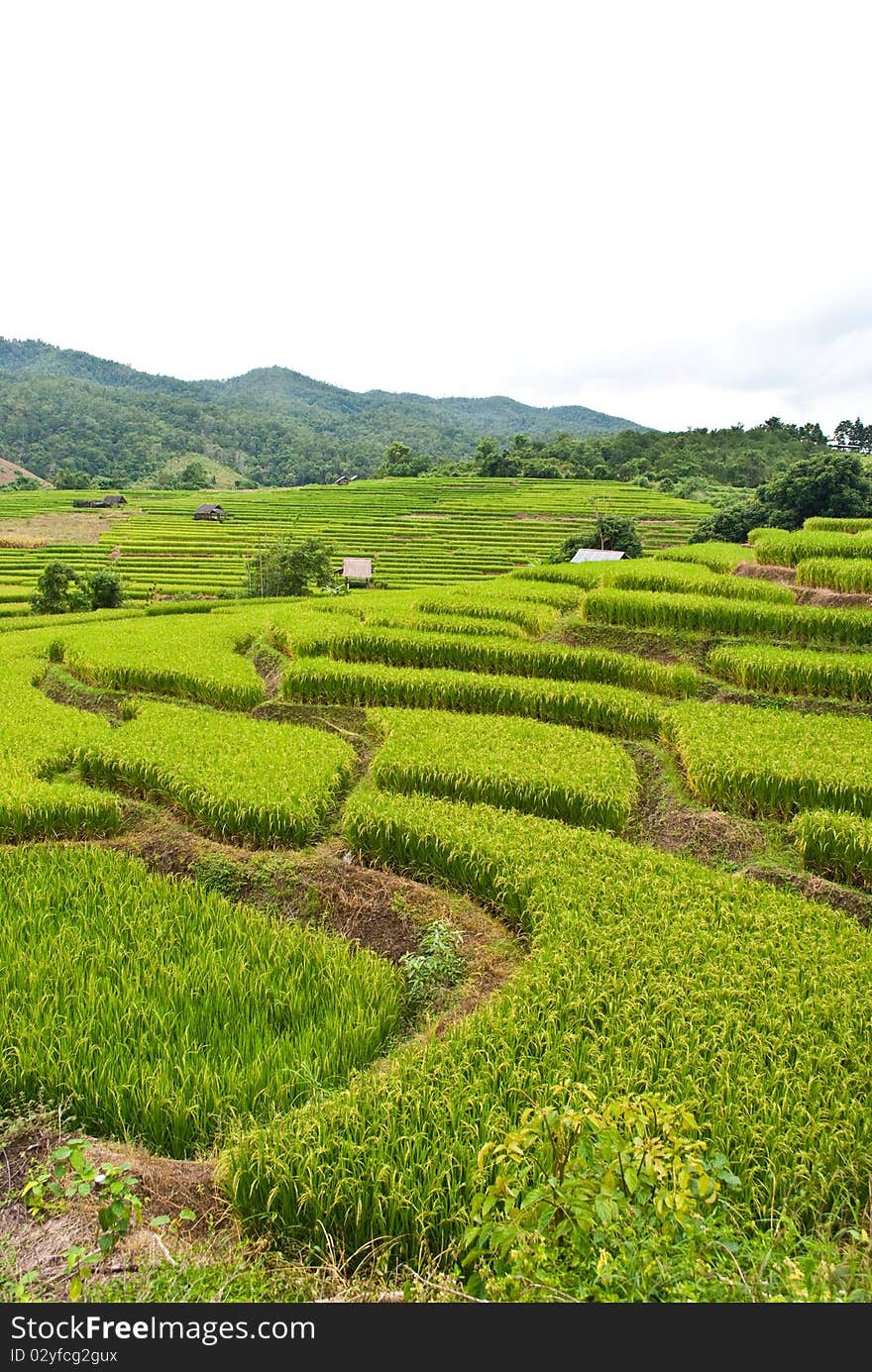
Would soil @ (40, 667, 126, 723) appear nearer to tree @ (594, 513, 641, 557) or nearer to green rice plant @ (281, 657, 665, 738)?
green rice plant @ (281, 657, 665, 738)

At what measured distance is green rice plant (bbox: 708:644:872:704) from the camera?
35.8 feet

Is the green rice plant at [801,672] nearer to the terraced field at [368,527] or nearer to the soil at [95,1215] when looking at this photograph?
the soil at [95,1215]

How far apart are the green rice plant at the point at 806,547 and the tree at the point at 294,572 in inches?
941

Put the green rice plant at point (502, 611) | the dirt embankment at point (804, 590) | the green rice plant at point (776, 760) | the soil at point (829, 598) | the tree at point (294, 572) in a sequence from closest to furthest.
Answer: the green rice plant at point (776, 760) < the soil at point (829, 598) < the dirt embankment at point (804, 590) < the green rice plant at point (502, 611) < the tree at point (294, 572)

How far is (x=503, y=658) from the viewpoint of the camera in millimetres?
12711

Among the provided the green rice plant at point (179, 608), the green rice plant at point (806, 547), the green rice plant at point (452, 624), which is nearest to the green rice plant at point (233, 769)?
the green rice plant at point (452, 624)

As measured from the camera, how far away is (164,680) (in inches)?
506

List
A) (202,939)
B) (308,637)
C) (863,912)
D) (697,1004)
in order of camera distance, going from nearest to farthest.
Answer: (697,1004) → (202,939) → (863,912) → (308,637)

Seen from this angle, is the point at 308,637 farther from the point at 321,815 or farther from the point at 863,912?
the point at 863,912

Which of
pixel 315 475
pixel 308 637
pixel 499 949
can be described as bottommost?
pixel 499 949

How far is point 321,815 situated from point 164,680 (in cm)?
604

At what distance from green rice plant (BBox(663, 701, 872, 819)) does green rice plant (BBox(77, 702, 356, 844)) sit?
419cm

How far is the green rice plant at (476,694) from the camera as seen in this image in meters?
10.5

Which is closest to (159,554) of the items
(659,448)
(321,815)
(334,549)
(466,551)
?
(334,549)
